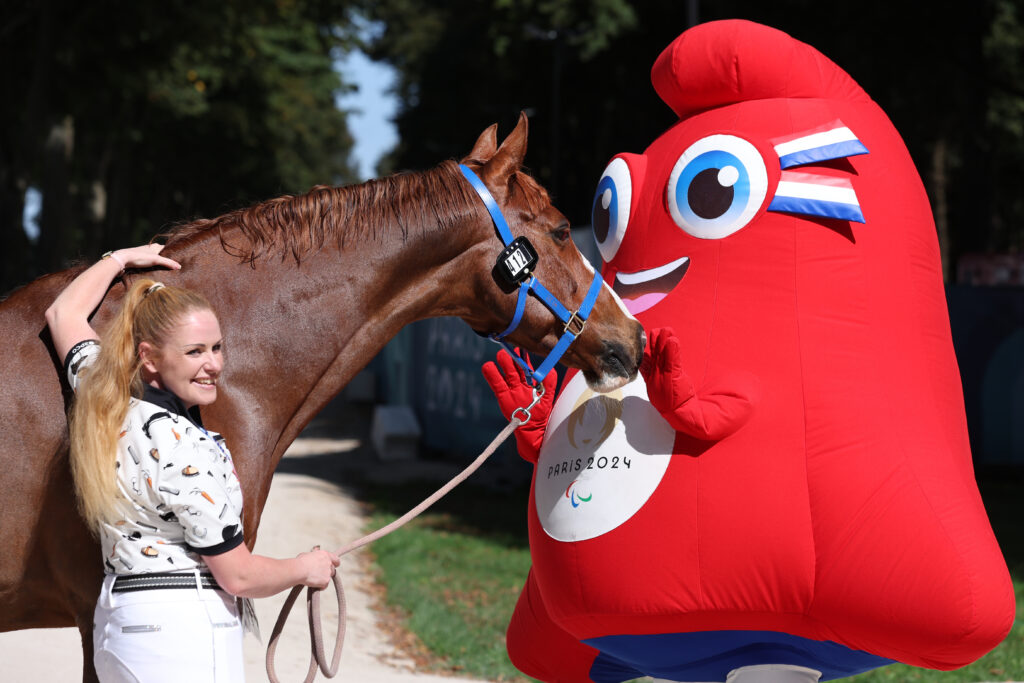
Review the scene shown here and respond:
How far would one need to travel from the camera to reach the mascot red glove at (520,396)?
3660mm

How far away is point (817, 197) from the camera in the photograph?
11.4 feet

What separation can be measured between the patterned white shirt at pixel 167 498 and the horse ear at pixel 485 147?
129 cm

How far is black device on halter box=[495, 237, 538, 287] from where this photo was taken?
3.00 meters

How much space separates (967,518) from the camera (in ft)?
10.5

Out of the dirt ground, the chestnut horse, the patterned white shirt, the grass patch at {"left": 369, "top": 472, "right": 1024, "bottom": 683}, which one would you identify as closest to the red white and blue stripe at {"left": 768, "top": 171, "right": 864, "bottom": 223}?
the chestnut horse

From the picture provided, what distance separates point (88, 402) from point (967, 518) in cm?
257

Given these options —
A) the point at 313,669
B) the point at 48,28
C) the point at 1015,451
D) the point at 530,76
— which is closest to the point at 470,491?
the point at 1015,451

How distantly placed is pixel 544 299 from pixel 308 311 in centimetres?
70

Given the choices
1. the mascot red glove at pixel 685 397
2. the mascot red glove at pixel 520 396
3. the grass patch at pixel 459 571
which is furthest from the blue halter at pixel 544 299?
the grass patch at pixel 459 571

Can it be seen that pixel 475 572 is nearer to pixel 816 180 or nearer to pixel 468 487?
pixel 468 487

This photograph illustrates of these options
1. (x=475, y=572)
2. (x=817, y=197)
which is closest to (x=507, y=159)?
(x=817, y=197)

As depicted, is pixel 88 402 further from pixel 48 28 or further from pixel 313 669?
pixel 48 28

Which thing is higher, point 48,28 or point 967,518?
point 48,28

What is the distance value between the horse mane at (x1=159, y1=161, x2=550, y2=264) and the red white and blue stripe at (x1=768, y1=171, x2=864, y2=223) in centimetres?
96
